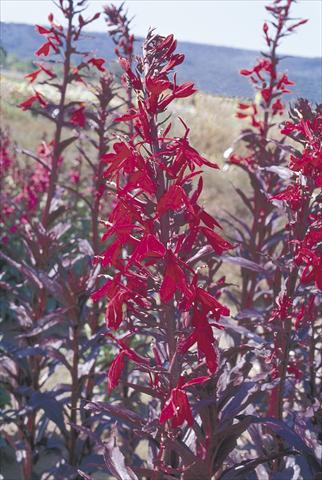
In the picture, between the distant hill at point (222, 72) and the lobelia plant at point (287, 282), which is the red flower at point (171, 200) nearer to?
the lobelia plant at point (287, 282)

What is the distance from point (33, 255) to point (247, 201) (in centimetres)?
136

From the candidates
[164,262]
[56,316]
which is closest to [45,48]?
[56,316]

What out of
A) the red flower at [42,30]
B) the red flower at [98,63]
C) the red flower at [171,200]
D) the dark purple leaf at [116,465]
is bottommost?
the dark purple leaf at [116,465]

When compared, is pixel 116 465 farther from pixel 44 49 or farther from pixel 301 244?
pixel 44 49

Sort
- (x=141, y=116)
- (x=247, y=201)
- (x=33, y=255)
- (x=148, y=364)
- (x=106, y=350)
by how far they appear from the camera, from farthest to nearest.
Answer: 1. (x=106, y=350)
2. (x=247, y=201)
3. (x=33, y=255)
4. (x=148, y=364)
5. (x=141, y=116)

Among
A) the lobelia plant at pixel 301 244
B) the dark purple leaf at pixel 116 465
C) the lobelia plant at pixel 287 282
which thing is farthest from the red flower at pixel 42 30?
the dark purple leaf at pixel 116 465

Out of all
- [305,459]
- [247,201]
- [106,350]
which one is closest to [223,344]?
[106,350]

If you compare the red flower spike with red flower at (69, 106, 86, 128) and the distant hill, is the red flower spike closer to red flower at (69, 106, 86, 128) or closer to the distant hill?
the distant hill

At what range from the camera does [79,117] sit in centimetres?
329

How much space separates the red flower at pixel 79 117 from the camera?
10.7ft

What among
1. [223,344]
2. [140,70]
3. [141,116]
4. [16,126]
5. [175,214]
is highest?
[140,70]

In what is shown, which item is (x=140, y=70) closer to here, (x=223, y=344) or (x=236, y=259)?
(x=236, y=259)

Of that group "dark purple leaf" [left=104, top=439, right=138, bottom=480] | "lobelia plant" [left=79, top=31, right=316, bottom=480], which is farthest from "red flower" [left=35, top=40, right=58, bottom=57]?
"dark purple leaf" [left=104, top=439, right=138, bottom=480]

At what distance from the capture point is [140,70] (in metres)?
1.56
